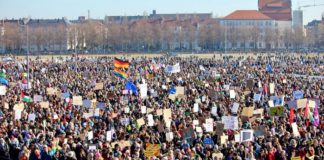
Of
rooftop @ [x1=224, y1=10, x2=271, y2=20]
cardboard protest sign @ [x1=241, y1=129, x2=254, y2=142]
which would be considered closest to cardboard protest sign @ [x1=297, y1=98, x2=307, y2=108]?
cardboard protest sign @ [x1=241, y1=129, x2=254, y2=142]

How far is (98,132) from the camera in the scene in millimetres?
17469

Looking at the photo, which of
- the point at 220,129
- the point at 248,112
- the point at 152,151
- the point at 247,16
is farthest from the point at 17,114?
the point at 247,16

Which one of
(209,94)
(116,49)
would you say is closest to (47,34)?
(116,49)

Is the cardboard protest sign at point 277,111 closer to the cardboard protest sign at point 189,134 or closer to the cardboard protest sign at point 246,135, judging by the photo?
the cardboard protest sign at point 189,134

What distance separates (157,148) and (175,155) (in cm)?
54

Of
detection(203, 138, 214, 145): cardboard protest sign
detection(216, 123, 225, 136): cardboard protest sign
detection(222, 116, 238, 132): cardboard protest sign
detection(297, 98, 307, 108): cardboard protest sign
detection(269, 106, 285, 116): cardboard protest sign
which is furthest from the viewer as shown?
detection(297, 98, 307, 108): cardboard protest sign

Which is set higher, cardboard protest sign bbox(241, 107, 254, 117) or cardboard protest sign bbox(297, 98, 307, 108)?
cardboard protest sign bbox(297, 98, 307, 108)

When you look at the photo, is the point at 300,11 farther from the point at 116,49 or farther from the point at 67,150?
the point at 67,150

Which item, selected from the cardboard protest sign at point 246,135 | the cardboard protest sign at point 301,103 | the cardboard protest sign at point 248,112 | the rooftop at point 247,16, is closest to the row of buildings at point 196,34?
the rooftop at point 247,16

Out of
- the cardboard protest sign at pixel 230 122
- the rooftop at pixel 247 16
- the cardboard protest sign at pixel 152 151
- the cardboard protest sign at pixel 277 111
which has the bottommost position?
the cardboard protest sign at pixel 152 151

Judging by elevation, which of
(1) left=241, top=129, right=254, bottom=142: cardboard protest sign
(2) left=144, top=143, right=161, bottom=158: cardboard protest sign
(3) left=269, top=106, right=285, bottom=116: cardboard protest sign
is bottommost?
(2) left=144, top=143, right=161, bottom=158: cardboard protest sign

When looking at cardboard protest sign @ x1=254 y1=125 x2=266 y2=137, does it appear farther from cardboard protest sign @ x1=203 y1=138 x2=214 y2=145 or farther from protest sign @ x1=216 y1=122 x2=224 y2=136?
cardboard protest sign @ x1=203 y1=138 x2=214 y2=145

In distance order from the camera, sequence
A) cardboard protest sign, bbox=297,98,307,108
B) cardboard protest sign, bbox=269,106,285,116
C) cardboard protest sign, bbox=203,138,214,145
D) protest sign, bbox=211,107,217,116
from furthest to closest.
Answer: protest sign, bbox=211,107,217,116, cardboard protest sign, bbox=297,98,307,108, cardboard protest sign, bbox=269,106,285,116, cardboard protest sign, bbox=203,138,214,145

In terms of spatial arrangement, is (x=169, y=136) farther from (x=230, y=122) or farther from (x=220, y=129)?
(x=230, y=122)
